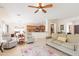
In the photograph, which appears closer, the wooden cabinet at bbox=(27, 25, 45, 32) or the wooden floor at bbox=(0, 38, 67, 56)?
the wooden floor at bbox=(0, 38, 67, 56)

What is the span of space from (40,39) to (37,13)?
0.62 m

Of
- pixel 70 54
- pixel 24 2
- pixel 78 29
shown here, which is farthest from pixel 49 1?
pixel 70 54

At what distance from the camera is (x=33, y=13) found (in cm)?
266

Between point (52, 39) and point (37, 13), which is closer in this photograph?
point (37, 13)

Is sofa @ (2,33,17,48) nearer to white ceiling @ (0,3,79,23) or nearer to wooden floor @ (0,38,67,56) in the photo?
wooden floor @ (0,38,67,56)

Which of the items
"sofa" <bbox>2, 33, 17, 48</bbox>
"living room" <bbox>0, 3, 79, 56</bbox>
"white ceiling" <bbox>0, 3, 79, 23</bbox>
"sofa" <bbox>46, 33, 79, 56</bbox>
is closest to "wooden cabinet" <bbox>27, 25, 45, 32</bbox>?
"living room" <bbox>0, 3, 79, 56</bbox>

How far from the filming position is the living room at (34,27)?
257 cm

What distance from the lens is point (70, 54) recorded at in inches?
99.8

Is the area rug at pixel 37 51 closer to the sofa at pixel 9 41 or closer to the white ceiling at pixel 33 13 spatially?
the sofa at pixel 9 41

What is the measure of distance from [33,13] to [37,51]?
0.88m

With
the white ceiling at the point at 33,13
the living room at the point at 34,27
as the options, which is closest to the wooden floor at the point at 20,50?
the living room at the point at 34,27

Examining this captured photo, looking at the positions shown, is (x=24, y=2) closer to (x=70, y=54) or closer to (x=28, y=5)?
(x=28, y=5)

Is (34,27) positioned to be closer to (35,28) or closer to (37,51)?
(35,28)

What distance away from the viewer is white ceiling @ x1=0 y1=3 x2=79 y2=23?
8.32 feet
